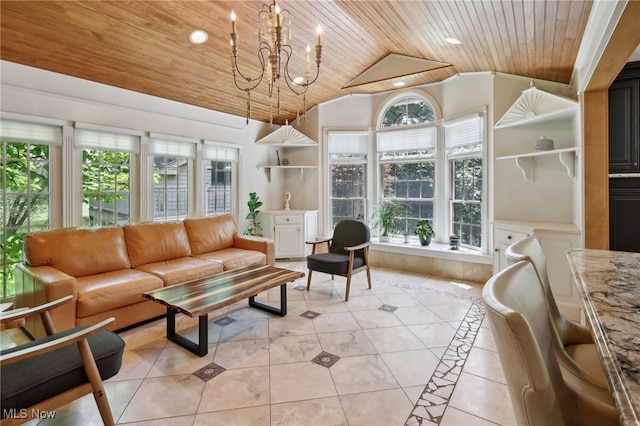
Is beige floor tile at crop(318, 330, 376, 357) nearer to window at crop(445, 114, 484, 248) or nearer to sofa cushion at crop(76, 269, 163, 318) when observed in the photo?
sofa cushion at crop(76, 269, 163, 318)

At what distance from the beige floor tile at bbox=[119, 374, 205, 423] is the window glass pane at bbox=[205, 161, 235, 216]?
10.6 ft

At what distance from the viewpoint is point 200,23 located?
320 centimetres

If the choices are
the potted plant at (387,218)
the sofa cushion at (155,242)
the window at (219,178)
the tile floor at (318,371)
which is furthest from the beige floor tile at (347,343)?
the window at (219,178)

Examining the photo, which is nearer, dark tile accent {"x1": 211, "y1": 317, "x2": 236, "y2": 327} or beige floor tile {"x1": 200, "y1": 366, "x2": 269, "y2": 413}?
beige floor tile {"x1": 200, "y1": 366, "x2": 269, "y2": 413}

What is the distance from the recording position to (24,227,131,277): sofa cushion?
2889 millimetres

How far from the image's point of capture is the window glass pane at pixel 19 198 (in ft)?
10.1

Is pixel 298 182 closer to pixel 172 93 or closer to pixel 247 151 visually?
pixel 247 151

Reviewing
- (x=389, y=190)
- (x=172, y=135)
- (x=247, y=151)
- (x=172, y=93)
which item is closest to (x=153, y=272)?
(x=172, y=135)

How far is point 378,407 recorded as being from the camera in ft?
6.16

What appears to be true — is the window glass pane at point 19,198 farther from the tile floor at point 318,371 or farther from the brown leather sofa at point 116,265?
the tile floor at point 318,371

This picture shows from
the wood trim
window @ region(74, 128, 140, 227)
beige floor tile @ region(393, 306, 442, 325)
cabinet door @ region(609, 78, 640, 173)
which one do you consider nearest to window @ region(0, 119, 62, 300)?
window @ region(74, 128, 140, 227)

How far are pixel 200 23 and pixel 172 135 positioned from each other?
65.3 inches

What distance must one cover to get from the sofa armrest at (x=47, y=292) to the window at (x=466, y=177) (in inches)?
184

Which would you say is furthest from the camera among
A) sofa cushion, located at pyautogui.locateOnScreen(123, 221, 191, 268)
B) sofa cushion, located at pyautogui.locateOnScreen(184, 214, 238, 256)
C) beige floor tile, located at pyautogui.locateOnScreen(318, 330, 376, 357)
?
sofa cushion, located at pyautogui.locateOnScreen(184, 214, 238, 256)
